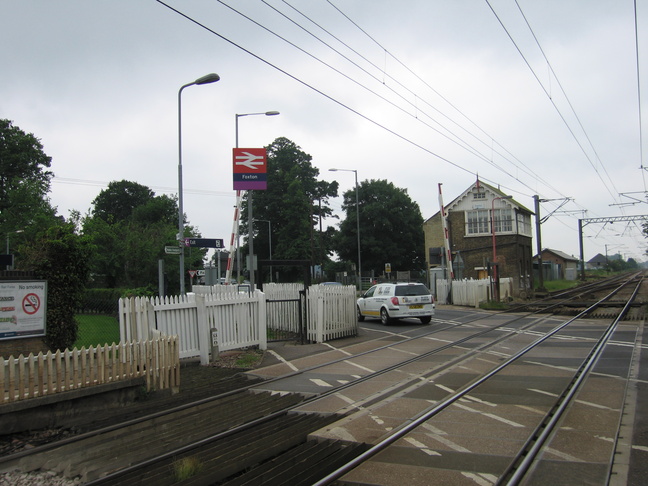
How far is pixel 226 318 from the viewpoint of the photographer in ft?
A: 42.1

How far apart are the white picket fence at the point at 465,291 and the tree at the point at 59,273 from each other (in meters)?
23.6

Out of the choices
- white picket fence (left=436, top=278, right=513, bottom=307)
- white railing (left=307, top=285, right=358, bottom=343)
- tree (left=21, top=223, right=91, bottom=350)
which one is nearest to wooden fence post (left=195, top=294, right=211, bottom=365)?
tree (left=21, top=223, right=91, bottom=350)

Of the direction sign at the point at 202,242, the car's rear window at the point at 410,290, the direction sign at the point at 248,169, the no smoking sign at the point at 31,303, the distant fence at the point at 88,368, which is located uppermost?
the direction sign at the point at 248,169

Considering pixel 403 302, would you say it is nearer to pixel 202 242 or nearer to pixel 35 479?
pixel 202 242

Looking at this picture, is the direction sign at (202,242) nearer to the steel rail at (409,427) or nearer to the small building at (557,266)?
the steel rail at (409,427)

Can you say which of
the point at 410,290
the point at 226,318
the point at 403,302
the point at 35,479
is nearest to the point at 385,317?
the point at 403,302

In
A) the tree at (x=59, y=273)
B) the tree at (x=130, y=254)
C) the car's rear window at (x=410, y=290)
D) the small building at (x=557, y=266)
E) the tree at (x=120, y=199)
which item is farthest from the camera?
the small building at (x=557, y=266)

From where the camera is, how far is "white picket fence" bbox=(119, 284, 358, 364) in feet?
34.1

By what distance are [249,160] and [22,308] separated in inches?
311

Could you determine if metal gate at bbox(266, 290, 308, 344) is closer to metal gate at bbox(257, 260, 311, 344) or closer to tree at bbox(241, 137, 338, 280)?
metal gate at bbox(257, 260, 311, 344)

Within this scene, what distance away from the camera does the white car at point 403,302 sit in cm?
1964

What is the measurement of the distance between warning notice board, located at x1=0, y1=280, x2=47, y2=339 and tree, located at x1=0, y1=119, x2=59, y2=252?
29846 millimetres

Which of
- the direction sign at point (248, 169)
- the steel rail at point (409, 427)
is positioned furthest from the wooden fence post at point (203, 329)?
the steel rail at point (409, 427)

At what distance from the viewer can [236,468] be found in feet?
15.9
